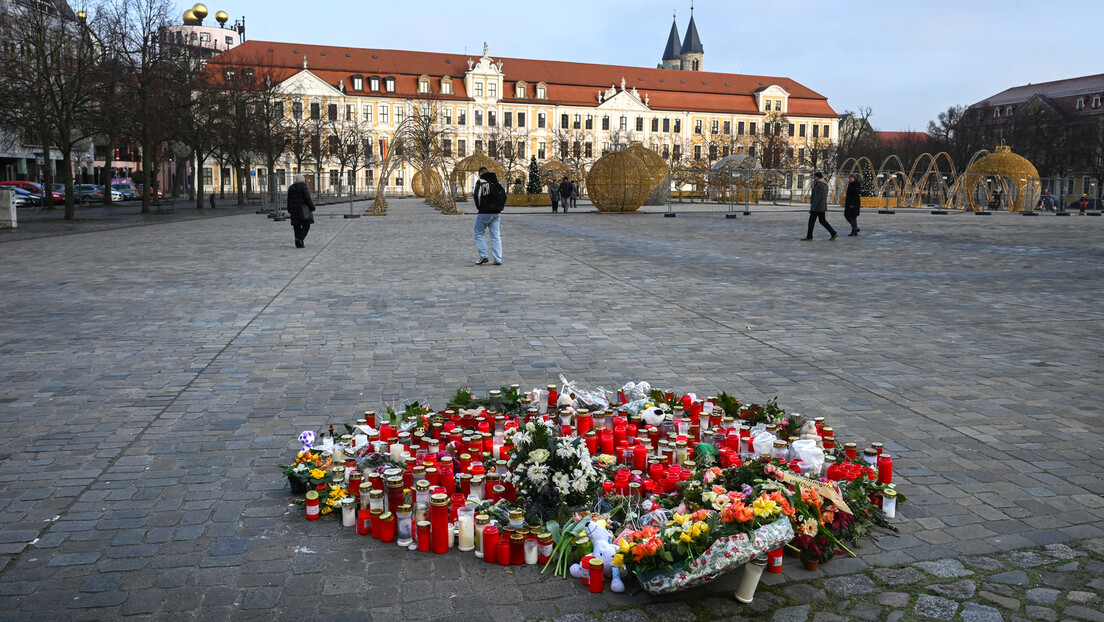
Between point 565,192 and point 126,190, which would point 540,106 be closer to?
point 126,190

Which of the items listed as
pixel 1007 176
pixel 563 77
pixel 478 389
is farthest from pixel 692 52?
pixel 478 389

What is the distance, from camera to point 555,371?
287 inches

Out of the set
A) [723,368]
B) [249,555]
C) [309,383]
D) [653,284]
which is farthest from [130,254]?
[249,555]

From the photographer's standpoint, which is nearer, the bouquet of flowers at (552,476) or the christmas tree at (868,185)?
the bouquet of flowers at (552,476)

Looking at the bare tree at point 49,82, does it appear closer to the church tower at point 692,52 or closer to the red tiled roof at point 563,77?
the red tiled roof at point 563,77

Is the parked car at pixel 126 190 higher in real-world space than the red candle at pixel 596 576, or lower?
higher

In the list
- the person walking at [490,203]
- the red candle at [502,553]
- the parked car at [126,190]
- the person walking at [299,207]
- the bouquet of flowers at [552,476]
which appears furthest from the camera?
the parked car at [126,190]

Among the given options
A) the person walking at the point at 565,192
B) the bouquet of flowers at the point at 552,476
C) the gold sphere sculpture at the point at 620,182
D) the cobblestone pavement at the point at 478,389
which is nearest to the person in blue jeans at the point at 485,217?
the cobblestone pavement at the point at 478,389

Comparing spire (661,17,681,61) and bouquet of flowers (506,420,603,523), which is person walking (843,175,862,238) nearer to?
bouquet of flowers (506,420,603,523)

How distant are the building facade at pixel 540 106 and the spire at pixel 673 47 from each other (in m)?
21.6

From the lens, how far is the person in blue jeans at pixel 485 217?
15398 mm

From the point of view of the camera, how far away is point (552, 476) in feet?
13.9

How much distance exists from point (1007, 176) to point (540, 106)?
203ft

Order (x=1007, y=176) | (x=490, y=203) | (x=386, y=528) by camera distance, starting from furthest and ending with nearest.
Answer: (x=1007, y=176) → (x=490, y=203) → (x=386, y=528)
